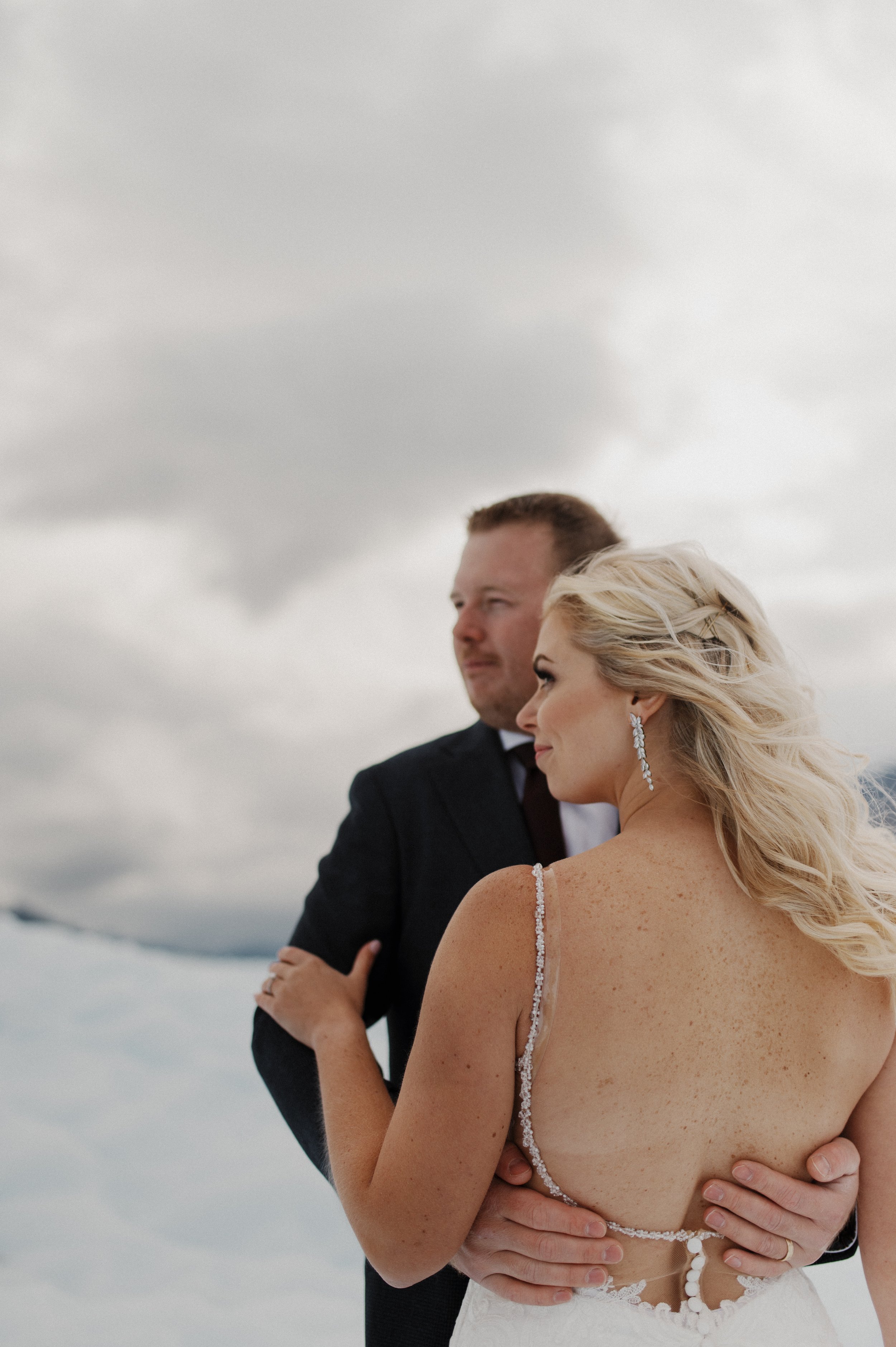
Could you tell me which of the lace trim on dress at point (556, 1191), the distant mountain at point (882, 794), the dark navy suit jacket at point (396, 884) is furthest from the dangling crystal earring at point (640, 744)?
the dark navy suit jacket at point (396, 884)

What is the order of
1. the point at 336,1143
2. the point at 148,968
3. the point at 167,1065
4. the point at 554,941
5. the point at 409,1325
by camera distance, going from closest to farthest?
the point at 554,941, the point at 336,1143, the point at 409,1325, the point at 167,1065, the point at 148,968

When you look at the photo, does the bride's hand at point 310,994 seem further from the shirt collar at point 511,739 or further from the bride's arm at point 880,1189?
the bride's arm at point 880,1189

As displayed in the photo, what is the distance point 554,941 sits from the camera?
1438mm

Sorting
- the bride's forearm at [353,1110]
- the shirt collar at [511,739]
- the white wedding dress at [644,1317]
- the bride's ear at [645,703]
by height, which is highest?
the shirt collar at [511,739]

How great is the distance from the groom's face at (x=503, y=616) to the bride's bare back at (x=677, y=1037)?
121 centimetres

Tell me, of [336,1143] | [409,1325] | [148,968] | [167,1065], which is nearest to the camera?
[336,1143]

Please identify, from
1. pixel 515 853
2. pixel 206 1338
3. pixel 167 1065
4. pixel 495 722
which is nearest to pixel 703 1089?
pixel 515 853

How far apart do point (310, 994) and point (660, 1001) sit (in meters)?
0.99

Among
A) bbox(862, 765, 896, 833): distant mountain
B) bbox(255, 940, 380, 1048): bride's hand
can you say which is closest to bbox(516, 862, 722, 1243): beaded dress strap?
bbox(255, 940, 380, 1048): bride's hand

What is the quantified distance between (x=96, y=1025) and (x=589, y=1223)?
8.00m

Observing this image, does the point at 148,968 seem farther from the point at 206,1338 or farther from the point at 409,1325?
the point at 409,1325

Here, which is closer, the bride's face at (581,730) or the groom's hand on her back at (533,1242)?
the groom's hand on her back at (533,1242)

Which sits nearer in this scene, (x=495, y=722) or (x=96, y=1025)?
(x=495, y=722)

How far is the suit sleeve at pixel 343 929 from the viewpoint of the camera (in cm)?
228
